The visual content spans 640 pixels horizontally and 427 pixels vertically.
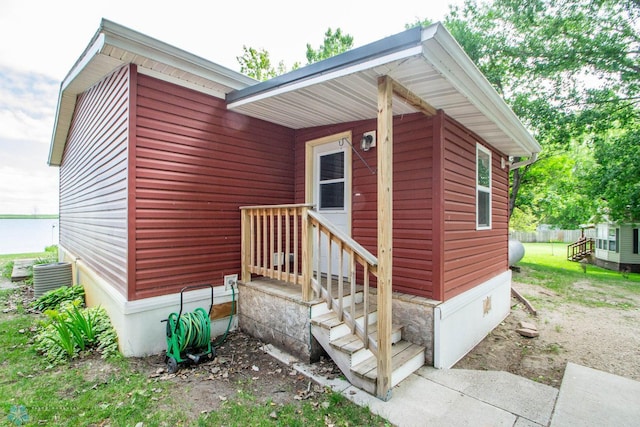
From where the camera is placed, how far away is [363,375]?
2.84 m

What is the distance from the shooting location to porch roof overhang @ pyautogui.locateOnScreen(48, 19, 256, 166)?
10.3ft

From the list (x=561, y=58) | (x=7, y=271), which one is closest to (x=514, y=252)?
(x=561, y=58)

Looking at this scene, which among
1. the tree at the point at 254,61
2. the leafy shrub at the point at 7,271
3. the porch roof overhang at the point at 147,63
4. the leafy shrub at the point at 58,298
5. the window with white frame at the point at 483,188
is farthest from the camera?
the tree at the point at 254,61

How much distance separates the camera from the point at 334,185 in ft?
15.8

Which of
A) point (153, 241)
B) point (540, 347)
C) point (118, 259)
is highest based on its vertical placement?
point (153, 241)

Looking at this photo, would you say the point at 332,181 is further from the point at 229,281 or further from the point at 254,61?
the point at 254,61

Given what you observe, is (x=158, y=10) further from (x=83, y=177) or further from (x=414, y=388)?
(x=414, y=388)

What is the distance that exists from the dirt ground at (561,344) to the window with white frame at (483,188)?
5.95 feet

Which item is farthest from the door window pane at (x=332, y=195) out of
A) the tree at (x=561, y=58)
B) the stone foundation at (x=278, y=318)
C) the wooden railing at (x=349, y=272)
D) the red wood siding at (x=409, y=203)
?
the tree at (x=561, y=58)

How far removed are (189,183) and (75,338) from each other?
2.25m

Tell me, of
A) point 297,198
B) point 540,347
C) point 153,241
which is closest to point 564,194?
point 540,347

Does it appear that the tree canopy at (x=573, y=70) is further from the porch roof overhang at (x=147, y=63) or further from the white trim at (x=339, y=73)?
the porch roof overhang at (x=147, y=63)

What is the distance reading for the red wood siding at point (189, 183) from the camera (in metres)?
3.59

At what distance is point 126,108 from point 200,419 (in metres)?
3.35
